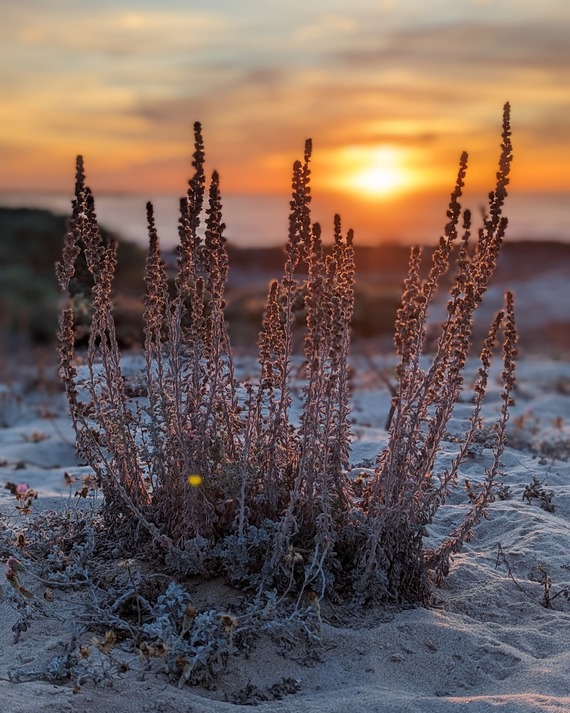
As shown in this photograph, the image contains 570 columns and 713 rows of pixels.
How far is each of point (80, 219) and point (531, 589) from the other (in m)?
2.65

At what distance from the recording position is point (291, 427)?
3908 millimetres

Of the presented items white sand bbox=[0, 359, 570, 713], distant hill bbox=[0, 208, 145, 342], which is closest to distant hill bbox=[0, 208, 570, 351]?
distant hill bbox=[0, 208, 145, 342]

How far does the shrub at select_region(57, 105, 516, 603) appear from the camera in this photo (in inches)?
141

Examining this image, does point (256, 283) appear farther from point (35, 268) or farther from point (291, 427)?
point (291, 427)

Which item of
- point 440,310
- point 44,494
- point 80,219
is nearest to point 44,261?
point 440,310

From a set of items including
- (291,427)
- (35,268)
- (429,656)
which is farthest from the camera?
(35,268)

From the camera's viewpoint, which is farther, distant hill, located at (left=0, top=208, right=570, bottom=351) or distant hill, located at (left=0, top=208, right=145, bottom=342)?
distant hill, located at (left=0, top=208, right=145, bottom=342)

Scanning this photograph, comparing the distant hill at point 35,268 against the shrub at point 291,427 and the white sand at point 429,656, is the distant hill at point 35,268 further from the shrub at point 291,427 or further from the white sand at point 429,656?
the white sand at point 429,656

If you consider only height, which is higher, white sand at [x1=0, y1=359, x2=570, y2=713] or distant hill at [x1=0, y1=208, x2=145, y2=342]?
distant hill at [x1=0, y1=208, x2=145, y2=342]

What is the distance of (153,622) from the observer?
3.49 metres

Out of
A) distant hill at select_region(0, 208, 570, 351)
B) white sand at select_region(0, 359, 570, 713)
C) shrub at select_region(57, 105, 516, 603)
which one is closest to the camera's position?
white sand at select_region(0, 359, 570, 713)

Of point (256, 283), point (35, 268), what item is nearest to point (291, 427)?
point (256, 283)

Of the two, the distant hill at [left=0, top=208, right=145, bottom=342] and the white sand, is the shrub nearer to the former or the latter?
the white sand

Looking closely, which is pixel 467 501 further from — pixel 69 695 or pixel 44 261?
pixel 44 261
